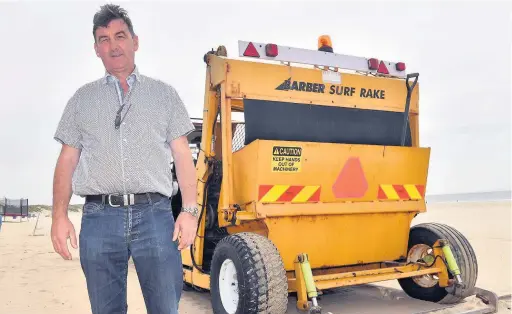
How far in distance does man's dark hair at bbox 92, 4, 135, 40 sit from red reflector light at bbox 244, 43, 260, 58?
234 cm

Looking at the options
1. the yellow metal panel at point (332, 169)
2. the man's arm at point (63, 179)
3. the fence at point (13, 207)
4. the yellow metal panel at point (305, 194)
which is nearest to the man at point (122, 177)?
the man's arm at point (63, 179)

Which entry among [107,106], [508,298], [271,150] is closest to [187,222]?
[107,106]

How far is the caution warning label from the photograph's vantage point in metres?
4.55

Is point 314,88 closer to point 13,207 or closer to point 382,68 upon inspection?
point 382,68

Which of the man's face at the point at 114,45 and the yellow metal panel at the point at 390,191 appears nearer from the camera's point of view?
the man's face at the point at 114,45

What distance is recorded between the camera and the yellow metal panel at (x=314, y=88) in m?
4.91

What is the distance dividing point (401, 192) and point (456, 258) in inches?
34.8

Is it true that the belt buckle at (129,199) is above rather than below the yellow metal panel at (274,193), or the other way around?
above

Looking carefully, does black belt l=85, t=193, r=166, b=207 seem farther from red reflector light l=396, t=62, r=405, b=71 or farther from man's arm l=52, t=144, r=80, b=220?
red reflector light l=396, t=62, r=405, b=71

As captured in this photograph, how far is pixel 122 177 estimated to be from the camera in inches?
93.7

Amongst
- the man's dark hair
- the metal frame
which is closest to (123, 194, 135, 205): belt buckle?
the man's dark hair

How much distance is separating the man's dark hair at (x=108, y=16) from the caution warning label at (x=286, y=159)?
2.25 meters

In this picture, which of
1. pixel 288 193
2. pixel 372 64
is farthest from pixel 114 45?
pixel 372 64

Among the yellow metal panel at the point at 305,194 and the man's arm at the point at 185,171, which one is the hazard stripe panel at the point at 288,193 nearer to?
the yellow metal panel at the point at 305,194
